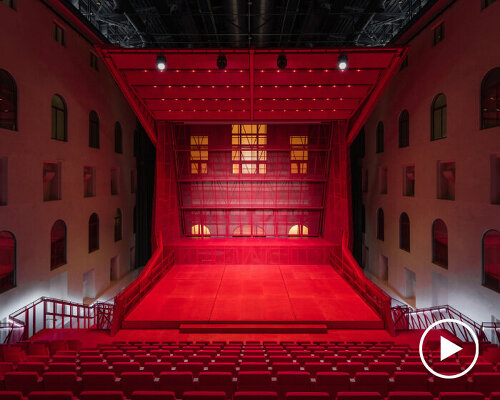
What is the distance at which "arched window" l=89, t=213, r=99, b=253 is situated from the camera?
1792 cm

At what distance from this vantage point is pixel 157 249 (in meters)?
19.6

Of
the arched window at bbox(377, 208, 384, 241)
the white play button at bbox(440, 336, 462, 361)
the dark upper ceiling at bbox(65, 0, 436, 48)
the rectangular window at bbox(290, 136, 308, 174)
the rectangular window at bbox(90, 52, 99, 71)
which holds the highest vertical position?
the dark upper ceiling at bbox(65, 0, 436, 48)

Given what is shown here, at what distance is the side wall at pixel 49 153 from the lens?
1202cm

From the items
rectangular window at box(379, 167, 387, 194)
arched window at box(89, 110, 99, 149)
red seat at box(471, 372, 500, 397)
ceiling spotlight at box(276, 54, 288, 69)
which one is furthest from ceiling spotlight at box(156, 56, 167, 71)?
rectangular window at box(379, 167, 387, 194)

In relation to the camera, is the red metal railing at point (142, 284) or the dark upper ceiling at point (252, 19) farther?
the dark upper ceiling at point (252, 19)

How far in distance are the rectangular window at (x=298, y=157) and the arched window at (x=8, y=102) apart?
1520 cm

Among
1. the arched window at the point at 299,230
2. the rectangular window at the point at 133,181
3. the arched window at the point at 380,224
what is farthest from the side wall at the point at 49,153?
the arched window at the point at 380,224

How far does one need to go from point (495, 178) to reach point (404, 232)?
279 inches

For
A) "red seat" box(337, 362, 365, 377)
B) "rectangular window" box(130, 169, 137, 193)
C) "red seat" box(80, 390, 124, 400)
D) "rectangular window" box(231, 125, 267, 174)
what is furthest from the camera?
"rectangular window" box(130, 169, 137, 193)

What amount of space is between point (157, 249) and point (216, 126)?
342 inches

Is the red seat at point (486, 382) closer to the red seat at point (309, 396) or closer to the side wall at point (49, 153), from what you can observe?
the red seat at point (309, 396)

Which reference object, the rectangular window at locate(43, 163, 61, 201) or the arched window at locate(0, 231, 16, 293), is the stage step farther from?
the rectangular window at locate(43, 163, 61, 201)

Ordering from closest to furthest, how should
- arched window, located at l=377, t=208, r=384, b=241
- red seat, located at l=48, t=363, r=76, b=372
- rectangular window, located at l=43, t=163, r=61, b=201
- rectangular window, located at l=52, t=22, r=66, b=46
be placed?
red seat, located at l=48, t=363, r=76, b=372, rectangular window, located at l=52, t=22, r=66, b=46, rectangular window, located at l=43, t=163, r=61, b=201, arched window, located at l=377, t=208, r=384, b=241

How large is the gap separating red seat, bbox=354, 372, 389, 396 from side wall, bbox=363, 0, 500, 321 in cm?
857
